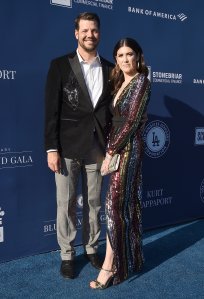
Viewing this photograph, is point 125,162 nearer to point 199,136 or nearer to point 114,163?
point 114,163

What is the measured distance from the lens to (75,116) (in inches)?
102

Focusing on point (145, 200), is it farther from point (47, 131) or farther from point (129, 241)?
point (47, 131)

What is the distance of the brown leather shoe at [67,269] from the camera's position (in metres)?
2.71

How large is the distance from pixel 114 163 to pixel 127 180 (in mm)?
146

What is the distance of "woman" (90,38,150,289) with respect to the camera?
2.41 metres

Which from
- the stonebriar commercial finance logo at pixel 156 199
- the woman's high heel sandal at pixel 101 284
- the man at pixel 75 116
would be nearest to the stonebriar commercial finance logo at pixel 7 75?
the man at pixel 75 116

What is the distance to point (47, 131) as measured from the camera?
2545 mm

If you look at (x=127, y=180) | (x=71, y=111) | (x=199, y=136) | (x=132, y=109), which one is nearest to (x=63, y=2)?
(x=71, y=111)

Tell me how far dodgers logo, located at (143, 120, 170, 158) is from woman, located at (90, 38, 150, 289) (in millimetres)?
1136

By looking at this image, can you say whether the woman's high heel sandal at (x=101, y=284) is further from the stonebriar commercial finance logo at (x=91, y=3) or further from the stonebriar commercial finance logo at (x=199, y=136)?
the stonebriar commercial finance logo at (x=91, y=3)

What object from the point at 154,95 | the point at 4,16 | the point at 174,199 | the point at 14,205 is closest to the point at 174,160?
the point at 174,199

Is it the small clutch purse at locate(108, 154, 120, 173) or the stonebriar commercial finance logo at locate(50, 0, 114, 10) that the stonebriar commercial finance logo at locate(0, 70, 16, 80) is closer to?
the stonebriar commercial finance logo at locate(50, 0, 114, 10)

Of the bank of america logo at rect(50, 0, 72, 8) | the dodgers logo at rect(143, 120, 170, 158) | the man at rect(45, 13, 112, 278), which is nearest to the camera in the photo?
the man at rect(45, 13, 112, 278)

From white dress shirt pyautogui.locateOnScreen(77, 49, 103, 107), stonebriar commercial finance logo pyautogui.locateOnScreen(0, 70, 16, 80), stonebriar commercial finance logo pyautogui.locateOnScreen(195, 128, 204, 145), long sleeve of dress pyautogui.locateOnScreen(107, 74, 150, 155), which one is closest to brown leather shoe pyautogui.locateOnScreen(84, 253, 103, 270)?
long sleeve of dress pyautogui.locateOnScreen(107, 74, 150, 155)
